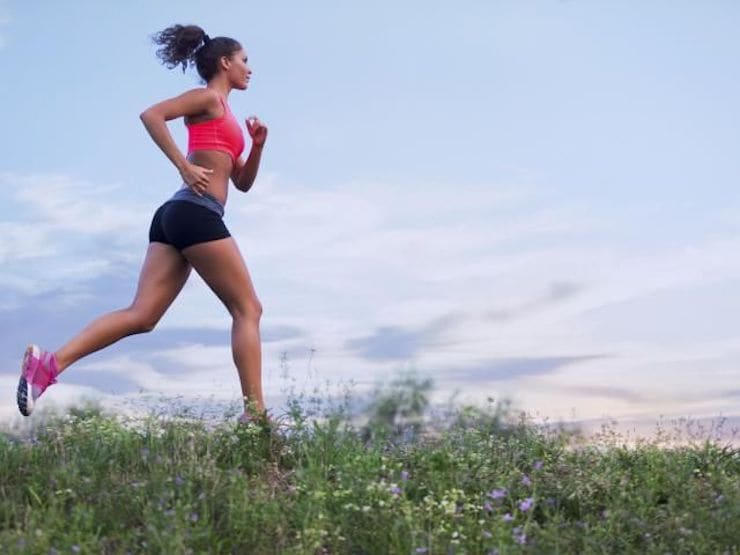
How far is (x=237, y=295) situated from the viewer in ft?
26.1

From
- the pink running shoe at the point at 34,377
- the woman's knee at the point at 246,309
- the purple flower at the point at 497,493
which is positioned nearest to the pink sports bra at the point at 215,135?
the woman's knee at the point at 246,309

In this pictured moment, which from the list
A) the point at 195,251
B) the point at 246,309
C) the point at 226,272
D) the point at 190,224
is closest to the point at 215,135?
the point at 190,224

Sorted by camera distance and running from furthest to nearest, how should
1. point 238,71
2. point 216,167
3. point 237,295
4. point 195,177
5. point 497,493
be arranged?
point 238,71, point 216,167, point 237,295, point 195,177, point 497,493

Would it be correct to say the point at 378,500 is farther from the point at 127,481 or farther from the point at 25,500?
the point at 25,500

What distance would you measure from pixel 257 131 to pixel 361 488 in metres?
3.30

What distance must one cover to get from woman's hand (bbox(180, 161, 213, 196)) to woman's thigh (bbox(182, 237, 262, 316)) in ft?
1.24

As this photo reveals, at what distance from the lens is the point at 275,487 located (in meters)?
6.84

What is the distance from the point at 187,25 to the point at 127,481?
373cm

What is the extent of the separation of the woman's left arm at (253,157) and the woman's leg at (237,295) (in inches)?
31.4

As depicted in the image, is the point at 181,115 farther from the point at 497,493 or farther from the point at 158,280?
the point at 497,493

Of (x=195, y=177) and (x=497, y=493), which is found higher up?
(x=195, y=177)

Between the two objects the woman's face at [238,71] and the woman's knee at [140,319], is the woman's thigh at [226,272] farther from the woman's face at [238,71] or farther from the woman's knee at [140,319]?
the woman's face at [238,71]

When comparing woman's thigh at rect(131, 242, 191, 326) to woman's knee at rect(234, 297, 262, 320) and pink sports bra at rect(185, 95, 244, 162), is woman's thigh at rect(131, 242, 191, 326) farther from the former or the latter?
pink sports bra at rect(185, 95, 244, 162)

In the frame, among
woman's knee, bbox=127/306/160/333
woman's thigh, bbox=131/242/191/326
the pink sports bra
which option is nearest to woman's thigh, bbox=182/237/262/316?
woman's thigh, bbox=131/242/191/326
